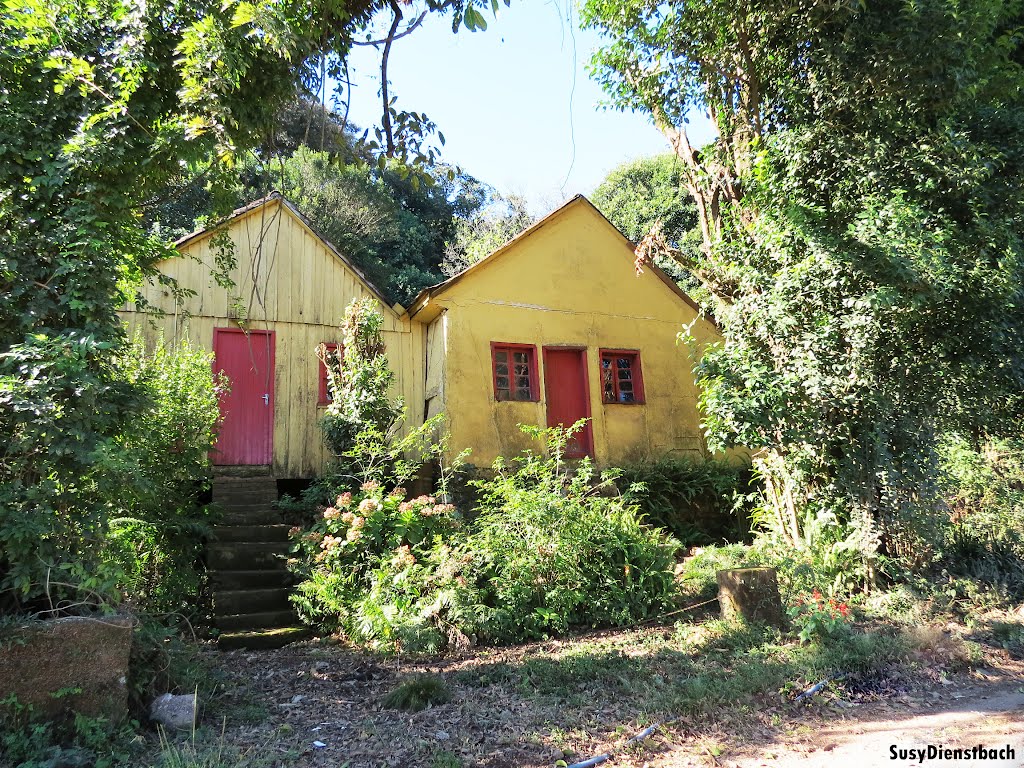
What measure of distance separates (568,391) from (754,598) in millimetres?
6326

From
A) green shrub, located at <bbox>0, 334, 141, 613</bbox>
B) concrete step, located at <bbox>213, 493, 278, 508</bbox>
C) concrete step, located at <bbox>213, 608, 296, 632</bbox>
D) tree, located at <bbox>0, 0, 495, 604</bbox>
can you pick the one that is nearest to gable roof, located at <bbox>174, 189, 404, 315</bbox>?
concrete step, located at <bbox>213, 493, 278, 508</bbox>

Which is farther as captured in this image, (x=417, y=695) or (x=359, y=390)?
(x=359, y=390)

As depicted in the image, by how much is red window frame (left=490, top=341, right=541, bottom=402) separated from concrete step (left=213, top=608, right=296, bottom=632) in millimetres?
5173

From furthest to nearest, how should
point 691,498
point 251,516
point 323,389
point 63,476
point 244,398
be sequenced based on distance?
1. point 691,498
2. point 323,389
3. point 244,398
4. point 251,516
5. point 63,476

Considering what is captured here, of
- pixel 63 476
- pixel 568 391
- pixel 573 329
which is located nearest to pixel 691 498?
pixel 568 391

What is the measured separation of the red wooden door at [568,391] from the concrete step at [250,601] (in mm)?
5888

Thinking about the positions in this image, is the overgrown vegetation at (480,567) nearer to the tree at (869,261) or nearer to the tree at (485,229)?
the tree at (869,261)

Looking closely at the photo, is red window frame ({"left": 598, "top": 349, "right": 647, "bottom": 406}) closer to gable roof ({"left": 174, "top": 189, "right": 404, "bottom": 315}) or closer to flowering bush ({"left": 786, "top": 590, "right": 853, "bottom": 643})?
gable roof ({"left": 174, "top": 189, "right": 404, "bottom": 315})

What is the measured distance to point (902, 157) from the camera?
7.40 meters

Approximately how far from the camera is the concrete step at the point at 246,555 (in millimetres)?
7719

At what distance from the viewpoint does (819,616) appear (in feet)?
18.8

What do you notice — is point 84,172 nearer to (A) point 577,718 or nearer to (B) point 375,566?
(B) point 375,566

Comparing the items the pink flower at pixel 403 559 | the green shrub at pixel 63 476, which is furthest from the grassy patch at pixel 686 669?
the green shrub at pixel 63 476

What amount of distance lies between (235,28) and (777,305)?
19.6 feet
